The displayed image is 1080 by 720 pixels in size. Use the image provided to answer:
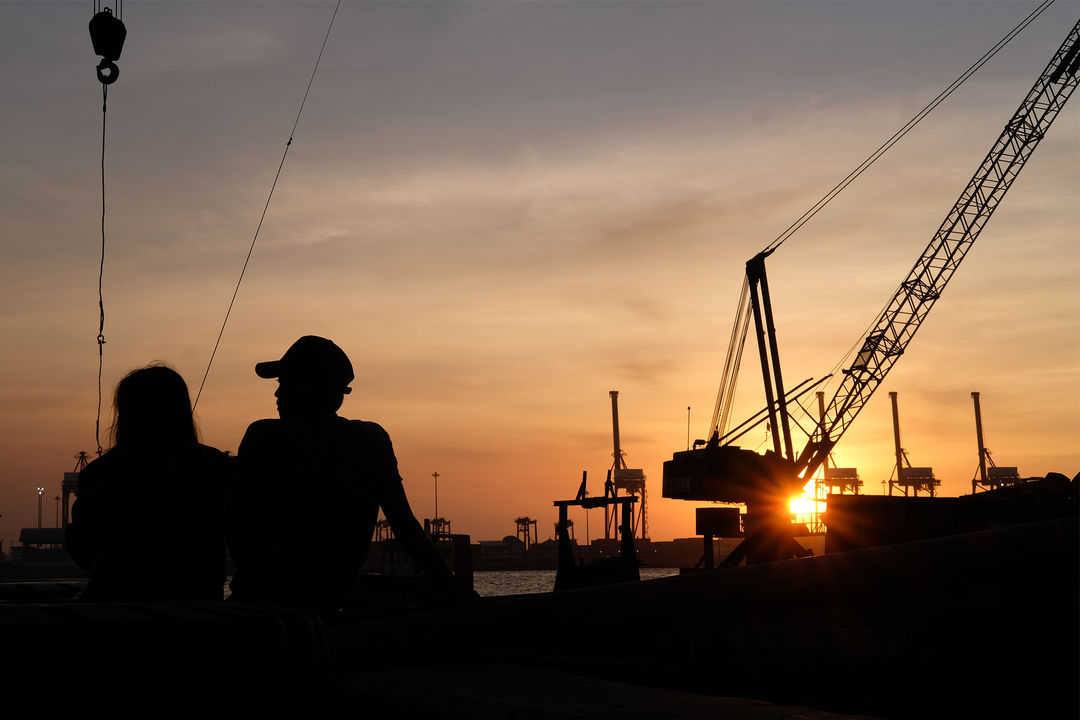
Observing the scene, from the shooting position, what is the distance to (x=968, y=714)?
391 cm

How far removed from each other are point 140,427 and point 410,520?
3.62 ft

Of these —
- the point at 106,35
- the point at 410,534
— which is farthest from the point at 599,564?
the point at 410,534

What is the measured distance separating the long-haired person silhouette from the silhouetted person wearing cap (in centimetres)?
20

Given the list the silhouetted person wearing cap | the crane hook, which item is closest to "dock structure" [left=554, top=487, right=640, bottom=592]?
the crane hook

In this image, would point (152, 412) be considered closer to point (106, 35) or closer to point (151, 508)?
point (151, 508)

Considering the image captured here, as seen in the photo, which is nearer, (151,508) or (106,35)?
(151,508)

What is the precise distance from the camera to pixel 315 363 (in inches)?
147

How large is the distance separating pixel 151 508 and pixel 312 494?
0.63 metres

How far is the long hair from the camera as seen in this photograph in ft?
10.5

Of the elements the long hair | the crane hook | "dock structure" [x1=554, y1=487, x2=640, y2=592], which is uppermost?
the crane hook

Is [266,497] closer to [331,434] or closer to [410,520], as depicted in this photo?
[331,434]

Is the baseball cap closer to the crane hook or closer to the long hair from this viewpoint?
the long hair

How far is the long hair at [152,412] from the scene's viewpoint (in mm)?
3213

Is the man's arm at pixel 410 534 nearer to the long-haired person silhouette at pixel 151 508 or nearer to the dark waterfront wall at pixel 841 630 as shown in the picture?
the dark waterfront wall at pixel 841 630
